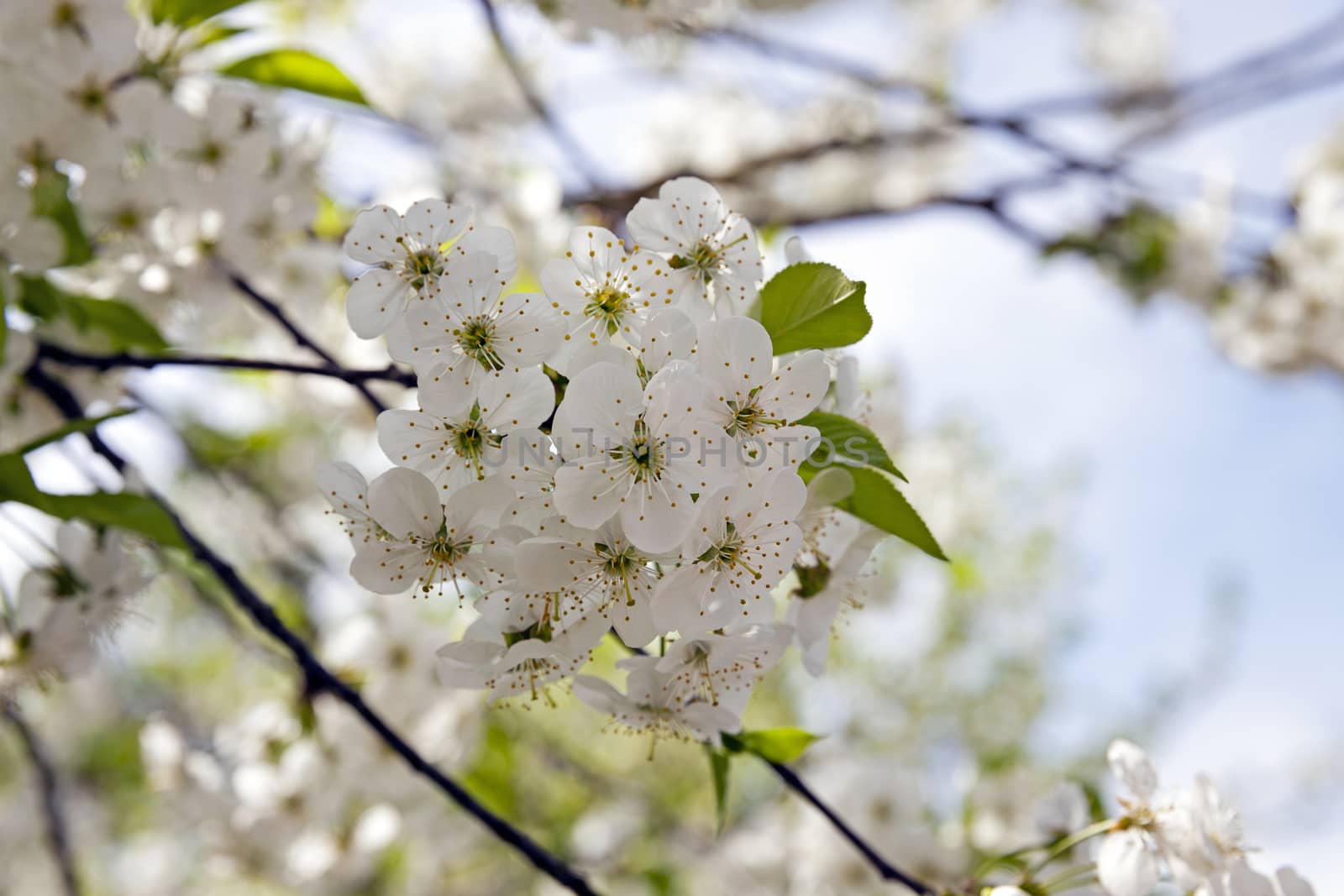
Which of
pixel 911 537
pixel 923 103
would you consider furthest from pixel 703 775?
pixel 911 537

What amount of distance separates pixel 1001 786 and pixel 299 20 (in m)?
3.75

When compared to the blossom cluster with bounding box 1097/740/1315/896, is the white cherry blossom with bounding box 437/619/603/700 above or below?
above

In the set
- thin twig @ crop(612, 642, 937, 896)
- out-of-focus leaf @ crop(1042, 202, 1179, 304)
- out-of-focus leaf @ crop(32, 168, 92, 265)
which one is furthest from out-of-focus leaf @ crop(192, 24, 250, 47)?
out-of-focus leaf @ crop(1042, 202, 1179, 304)

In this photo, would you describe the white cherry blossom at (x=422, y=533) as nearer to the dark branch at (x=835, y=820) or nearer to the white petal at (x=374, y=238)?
the white petal at (x=374, y=238)

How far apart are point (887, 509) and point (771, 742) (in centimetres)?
30

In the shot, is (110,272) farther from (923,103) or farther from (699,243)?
(923,103)

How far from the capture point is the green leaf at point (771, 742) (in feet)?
3.18

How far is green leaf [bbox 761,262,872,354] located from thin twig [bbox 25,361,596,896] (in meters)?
0.60

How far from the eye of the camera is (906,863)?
190 cm

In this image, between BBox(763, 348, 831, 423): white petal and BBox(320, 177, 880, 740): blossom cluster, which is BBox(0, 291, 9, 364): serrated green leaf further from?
BBox(763, 348, 831, 423): white petal

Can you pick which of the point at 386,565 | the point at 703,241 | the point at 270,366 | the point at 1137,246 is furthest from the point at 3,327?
the point at 1137,246

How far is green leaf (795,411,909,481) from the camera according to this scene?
0.84 m

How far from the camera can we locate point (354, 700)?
42.3 inches

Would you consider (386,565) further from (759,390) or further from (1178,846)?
(1178,846)
